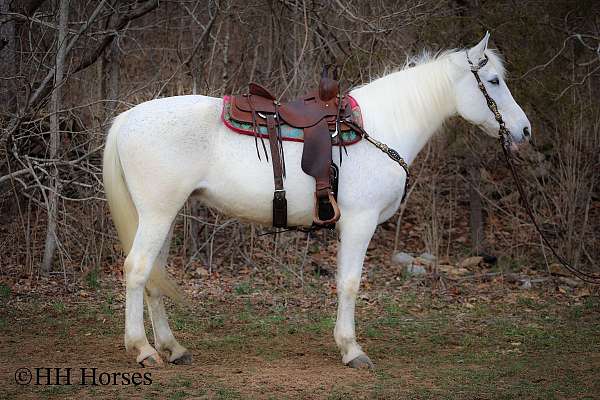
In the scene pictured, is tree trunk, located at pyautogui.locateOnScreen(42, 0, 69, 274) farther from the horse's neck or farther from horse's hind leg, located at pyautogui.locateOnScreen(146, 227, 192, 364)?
the horse's neck

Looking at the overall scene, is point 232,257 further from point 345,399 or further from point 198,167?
point 345,399

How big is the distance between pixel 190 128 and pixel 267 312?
2.49 m

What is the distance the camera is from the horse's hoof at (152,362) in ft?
15.3

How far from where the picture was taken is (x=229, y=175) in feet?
15.4

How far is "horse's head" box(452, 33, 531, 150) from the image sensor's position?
507 cm

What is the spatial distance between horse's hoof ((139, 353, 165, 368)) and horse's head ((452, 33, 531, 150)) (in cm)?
266

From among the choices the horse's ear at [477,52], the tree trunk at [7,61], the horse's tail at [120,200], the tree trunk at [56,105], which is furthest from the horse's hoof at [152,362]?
the tree trunk at [7,61]

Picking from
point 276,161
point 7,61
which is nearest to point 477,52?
point 276,161

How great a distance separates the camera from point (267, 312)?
6.67 m

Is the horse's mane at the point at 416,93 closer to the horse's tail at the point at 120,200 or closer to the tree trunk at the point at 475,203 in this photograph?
the horse's tail at the point at 120,200

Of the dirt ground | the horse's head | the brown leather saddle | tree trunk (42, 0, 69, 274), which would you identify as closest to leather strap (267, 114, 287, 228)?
the brown leather saddle

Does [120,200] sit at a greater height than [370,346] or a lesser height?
greater

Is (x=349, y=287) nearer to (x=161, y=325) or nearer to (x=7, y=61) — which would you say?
(x=161, y=325)

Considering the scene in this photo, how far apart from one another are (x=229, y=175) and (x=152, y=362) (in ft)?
4.21
